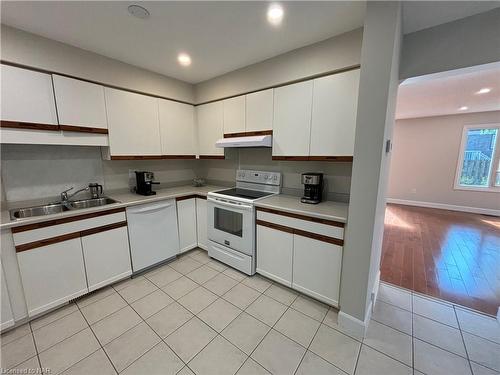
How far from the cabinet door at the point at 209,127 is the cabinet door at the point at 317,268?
1.75m

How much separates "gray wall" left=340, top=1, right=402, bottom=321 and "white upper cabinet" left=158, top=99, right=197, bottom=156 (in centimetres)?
242

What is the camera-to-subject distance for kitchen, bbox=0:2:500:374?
1537 mm

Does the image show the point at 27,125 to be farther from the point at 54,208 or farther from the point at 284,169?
the point at 284,169

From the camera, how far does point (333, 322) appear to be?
5.83 ft

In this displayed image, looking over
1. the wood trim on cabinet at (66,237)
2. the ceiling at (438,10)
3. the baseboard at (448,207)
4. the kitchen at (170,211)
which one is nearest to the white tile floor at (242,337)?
the kitchen at (170,211)

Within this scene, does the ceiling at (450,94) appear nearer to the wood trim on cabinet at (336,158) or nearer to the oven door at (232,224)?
the wood trim on cabinet at (336,158)

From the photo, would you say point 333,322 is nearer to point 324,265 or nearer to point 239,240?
point 324,265

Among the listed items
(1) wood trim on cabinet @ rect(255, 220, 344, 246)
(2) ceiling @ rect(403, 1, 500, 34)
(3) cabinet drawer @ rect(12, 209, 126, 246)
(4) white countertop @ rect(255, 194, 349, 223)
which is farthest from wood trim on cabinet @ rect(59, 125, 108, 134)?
(2) ceiling @ rect(403, 1, 500, 34)

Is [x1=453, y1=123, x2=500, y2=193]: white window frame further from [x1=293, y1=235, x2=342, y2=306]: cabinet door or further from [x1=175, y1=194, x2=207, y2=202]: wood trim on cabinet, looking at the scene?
[x1=175, y1=194, x2=207, y2=202]: wood trim on cabinet

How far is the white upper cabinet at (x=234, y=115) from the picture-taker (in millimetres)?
2615

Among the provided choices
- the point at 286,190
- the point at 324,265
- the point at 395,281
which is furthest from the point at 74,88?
the point at 395,281

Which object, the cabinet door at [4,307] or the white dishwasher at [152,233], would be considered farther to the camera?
the white dishwasher at [152,233]

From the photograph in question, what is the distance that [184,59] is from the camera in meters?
2.30

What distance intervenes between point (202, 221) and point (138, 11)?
232 centimetres
